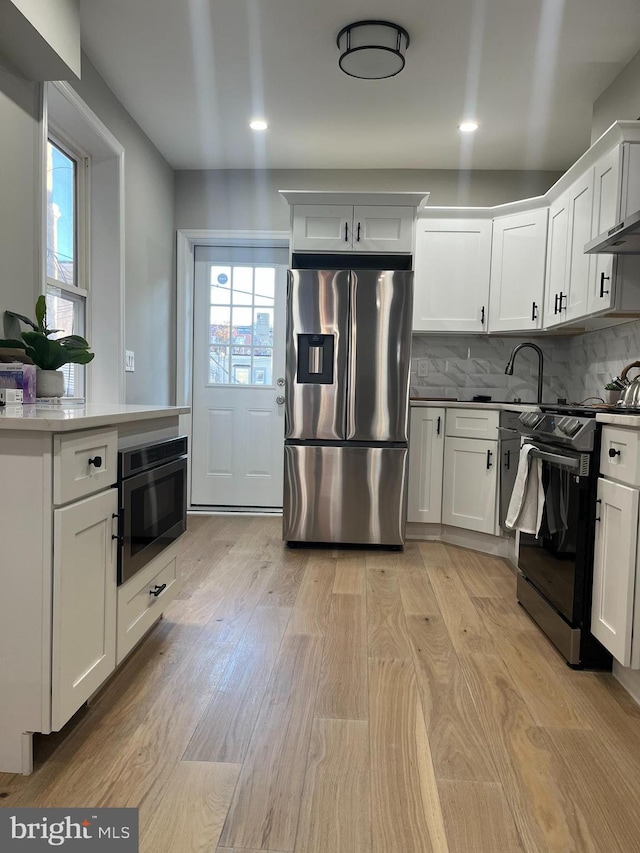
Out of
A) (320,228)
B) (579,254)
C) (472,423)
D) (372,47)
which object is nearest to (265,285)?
(320,228)

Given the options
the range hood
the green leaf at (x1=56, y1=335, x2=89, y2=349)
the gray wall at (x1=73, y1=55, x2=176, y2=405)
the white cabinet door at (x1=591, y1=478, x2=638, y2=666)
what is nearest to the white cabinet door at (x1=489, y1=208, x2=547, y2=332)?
the range hood

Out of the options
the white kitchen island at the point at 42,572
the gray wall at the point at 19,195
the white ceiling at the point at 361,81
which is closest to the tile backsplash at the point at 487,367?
the white ceiling at the point at 361,81

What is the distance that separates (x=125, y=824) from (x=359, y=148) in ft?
11.8

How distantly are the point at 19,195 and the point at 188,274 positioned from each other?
2.11 metres

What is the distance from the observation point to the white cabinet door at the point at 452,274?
3627 millimetres

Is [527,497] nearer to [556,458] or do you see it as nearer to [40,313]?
[556,458]

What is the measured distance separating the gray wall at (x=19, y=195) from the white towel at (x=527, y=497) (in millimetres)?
2051

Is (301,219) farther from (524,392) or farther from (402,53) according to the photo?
(524,392)

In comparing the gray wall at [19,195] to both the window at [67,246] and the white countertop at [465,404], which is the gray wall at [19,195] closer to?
the window at [67,246]

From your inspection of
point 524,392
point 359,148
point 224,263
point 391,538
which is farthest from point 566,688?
point 224,263

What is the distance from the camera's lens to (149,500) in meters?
1.86

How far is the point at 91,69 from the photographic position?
8.87 ft

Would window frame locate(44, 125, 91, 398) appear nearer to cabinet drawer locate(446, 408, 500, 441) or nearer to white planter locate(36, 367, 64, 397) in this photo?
white planter locate(36, 367, 64, 397)

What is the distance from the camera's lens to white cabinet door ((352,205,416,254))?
3381 millimetres
